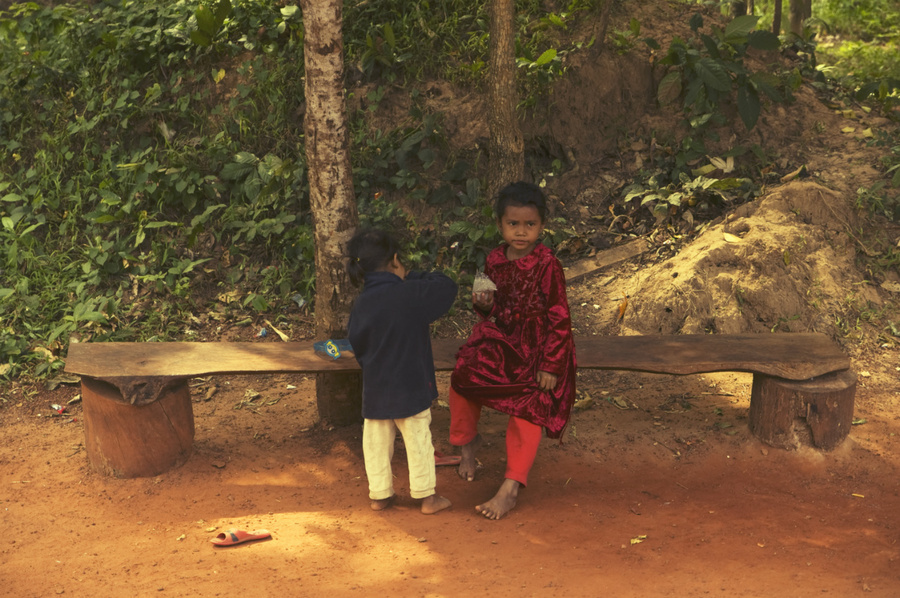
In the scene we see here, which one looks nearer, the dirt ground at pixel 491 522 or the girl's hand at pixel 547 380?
the dirt ground at pixel 491 522

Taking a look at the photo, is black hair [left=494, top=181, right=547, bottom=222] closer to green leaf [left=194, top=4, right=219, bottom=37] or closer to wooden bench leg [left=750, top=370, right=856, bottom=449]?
wooden bench leg [left=750, top=370, right=856, bottom=449]

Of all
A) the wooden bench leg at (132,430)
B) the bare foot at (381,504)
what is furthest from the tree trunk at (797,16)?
the wooden bench leg at (132,430)

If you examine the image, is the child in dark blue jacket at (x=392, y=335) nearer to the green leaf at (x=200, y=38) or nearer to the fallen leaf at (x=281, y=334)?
the fallen leaf at (x=281, y=334)

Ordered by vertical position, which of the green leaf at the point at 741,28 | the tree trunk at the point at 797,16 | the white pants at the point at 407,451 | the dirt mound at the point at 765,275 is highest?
the tree trunk at the point at 797,16

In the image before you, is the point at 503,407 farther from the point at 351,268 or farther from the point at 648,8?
the point at 648,8

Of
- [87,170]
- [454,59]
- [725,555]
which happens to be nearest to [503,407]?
[725,555]

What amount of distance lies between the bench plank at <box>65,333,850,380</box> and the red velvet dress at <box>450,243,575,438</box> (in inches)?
12.0

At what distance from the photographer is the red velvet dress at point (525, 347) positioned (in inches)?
154

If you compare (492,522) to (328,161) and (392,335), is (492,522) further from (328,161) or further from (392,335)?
(328,161)

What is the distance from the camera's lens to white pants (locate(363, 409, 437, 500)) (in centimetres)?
377

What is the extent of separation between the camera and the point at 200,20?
6.93 m

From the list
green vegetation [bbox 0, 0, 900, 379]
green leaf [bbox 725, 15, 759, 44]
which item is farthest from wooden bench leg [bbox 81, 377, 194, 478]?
green leaf [bbox 725, 15, 759, 44]

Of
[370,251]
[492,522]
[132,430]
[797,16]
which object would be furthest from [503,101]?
[797,16]

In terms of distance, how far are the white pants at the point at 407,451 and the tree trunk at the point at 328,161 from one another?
1.05 meters
